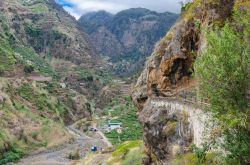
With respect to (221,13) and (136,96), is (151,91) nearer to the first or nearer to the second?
(136,96)

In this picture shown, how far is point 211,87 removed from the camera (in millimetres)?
29281

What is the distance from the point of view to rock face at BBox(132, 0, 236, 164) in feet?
143

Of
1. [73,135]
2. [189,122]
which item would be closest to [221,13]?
[189,122]

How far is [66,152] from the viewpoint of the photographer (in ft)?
488

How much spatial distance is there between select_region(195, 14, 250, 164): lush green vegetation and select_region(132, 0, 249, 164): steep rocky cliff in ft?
25.9

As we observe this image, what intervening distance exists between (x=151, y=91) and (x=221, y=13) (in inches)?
632

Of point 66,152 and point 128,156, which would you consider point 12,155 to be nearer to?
point 66,152

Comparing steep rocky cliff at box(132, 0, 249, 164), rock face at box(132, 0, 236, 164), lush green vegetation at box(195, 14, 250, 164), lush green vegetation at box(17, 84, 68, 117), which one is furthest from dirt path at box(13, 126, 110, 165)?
lush green vegetation at box(195, 14, 250, 164)

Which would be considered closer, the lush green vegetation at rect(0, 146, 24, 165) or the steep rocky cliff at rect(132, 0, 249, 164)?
the steep rocky cliff at rect(132, 0, 249, 164)

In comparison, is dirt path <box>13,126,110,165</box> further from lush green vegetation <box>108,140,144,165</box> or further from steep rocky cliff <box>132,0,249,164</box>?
steep rocky cliff <box>132,0,249,164</box>

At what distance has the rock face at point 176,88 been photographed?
43719 mm

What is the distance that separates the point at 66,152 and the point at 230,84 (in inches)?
4919

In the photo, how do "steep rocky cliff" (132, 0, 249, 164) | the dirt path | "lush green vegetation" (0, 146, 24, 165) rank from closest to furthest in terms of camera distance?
1. "steep rocky cliff" (132, 0, 249, 164)
2. the dirt path
3. "lush green vegetation" (0, 146, 24, 165)

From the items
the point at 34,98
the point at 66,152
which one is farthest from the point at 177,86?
the point at 34,98
